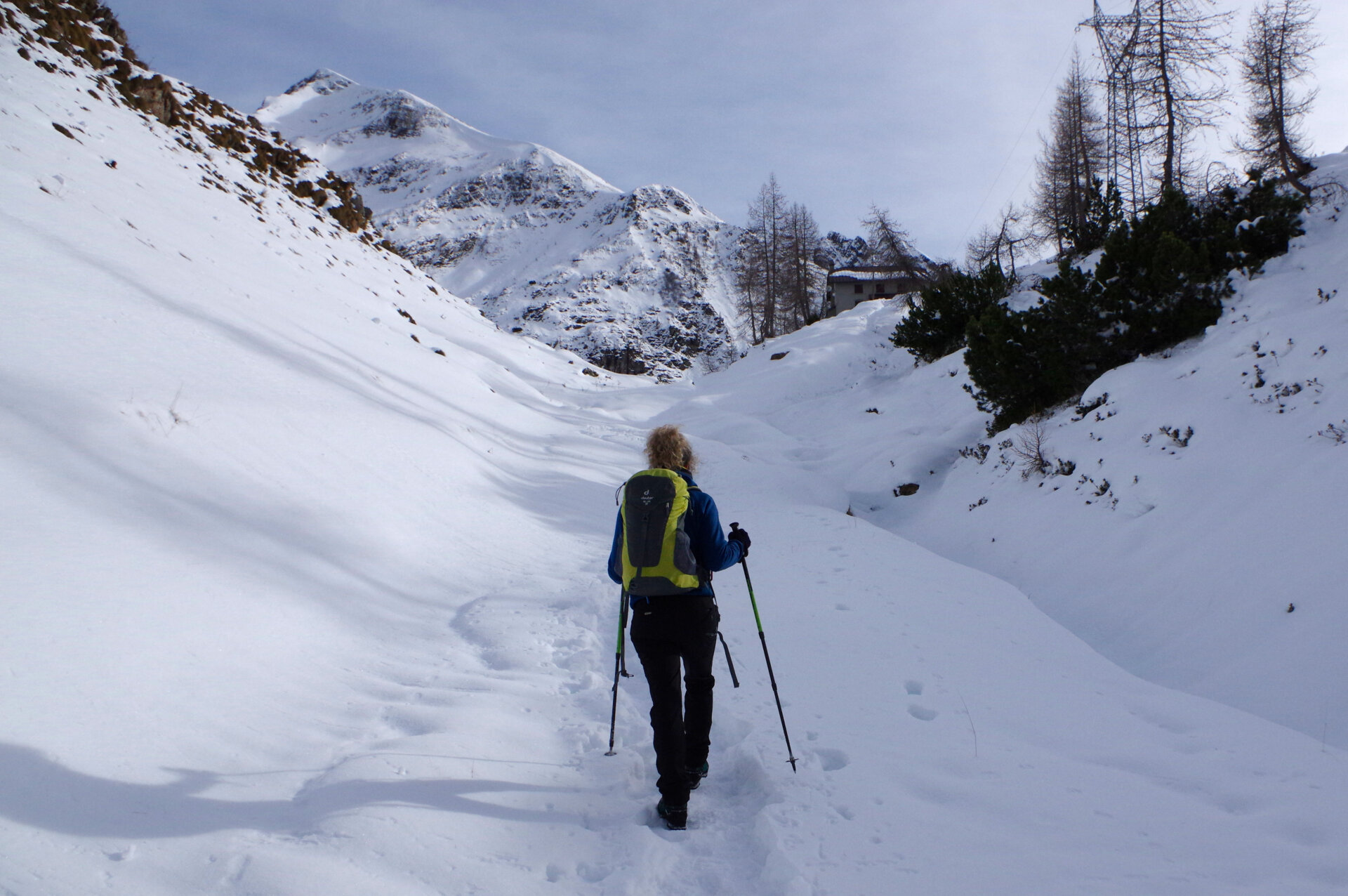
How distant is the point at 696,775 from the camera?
336 cm

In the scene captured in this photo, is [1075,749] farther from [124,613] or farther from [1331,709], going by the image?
[124,613]

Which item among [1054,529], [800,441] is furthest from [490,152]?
[1054,529]

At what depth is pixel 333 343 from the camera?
35.4 ft

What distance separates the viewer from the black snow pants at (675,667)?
10.1 feet

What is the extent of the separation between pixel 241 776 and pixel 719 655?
3.24 meters

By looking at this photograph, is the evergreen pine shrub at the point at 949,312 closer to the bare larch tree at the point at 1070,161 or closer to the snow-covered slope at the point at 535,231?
the bare larch tree at the point at 1070,161

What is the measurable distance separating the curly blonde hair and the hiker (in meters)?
0.09

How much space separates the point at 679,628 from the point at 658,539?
18.1 inches

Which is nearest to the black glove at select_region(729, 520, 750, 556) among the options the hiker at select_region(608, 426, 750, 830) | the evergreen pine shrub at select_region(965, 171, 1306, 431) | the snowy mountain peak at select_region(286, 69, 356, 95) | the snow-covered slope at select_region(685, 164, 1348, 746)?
the hiker at select_region(608, 426, 750, 830)

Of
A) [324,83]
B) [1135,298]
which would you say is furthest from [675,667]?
[324,83]

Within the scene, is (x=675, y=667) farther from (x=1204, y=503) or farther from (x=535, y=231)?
(x=535, y=231)

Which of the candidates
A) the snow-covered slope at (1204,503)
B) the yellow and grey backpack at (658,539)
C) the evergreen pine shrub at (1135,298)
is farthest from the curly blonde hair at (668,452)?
the evergreen pine shrub at (1135,298)

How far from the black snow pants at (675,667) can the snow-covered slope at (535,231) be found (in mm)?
60010

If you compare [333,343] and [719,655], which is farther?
[333,343]
